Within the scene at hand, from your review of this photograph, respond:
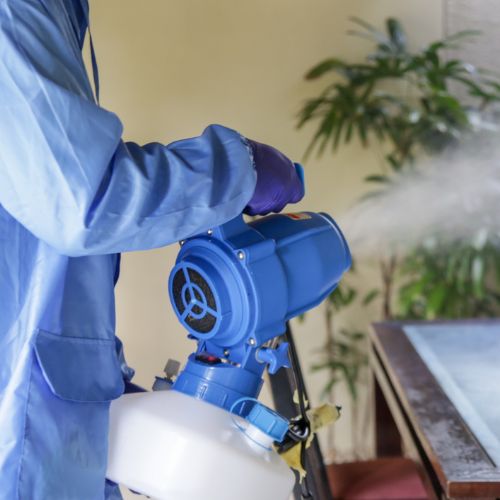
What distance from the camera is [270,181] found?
91 cm

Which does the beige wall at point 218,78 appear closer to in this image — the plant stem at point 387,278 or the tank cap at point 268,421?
the plant stem at point 387,278

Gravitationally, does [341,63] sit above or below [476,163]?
above

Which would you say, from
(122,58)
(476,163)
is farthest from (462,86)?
(122,58)

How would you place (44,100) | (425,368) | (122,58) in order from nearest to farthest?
(44,100) < (425,368) < (122,58)

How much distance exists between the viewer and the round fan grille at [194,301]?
910 millimetres

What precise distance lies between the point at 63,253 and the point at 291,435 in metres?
0.36

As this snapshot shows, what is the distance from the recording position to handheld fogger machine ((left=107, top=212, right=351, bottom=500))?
857mm

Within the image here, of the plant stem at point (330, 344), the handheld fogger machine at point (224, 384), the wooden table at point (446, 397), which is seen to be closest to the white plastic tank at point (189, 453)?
the handheld fogger machine at point (224, 384)

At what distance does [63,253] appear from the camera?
826 mm

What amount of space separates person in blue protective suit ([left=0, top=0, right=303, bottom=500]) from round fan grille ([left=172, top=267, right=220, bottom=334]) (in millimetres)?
84

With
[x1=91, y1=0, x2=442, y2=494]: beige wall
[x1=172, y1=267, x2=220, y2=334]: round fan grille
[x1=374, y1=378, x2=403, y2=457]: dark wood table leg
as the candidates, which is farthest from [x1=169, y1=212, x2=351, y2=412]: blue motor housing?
[x1=374, y1=378, x2=403, y2=457]: dark wood table leg

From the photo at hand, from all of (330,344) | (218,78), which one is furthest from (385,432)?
(218,78)

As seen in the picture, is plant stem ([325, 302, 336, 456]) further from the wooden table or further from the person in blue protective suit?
the person in blue protective suit

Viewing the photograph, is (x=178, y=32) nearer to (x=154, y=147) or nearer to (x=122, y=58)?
(x=122, y=58)
